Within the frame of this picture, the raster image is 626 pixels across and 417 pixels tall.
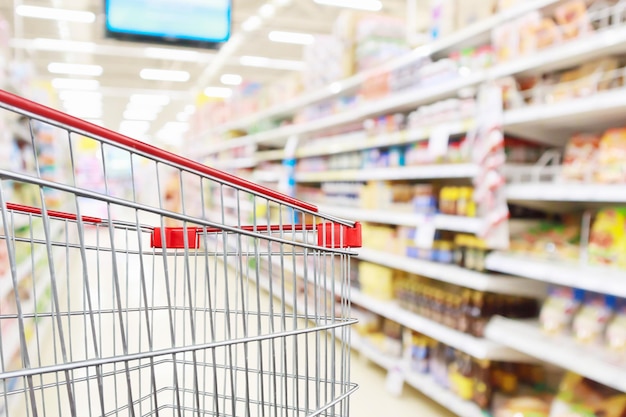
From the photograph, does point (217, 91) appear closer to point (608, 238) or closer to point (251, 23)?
point (251, 23)

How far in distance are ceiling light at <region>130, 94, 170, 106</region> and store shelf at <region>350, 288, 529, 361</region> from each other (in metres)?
14.8

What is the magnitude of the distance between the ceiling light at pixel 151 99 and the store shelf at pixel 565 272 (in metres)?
15.6

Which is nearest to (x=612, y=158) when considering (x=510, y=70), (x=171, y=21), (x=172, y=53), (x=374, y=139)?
(x=510, y=70)

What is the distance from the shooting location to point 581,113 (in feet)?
6.48

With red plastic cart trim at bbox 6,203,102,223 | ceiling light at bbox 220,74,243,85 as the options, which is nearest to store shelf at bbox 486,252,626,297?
red plastic cart trim at bbox 6,203,102,223

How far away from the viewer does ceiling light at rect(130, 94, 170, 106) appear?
54.4ft

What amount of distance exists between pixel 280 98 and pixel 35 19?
689cm

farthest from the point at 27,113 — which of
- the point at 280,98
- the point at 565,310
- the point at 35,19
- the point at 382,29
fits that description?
the point at 35,19

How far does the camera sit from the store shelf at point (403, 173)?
2.47 meters

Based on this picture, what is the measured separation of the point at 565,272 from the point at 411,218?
3.45 feet

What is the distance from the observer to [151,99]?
17219 mm

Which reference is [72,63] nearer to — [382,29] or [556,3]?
[382,29]

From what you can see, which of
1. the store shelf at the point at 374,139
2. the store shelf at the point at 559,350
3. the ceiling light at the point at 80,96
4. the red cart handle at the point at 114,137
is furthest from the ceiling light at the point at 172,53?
the red cart handle at the point at 114,137

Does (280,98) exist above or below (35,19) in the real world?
below
